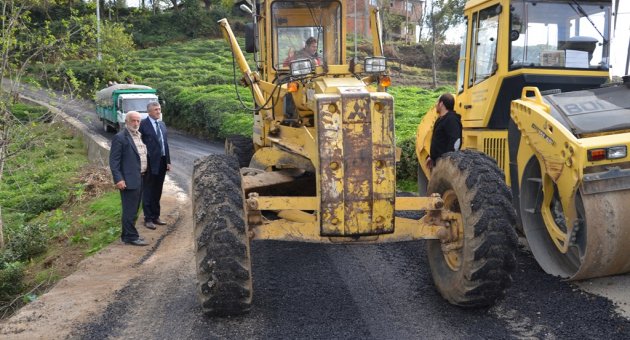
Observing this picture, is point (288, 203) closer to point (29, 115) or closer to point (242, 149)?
point (242, 149)

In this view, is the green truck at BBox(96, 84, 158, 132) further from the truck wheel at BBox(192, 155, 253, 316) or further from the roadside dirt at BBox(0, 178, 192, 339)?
the truck wheel at BBox(192, 155, 253, 316)

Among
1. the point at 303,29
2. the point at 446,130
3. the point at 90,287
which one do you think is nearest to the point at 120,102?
the point at 303,29

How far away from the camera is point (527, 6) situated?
7.93 m

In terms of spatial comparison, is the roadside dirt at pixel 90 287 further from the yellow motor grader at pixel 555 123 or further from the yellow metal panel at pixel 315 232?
the yellow motor grader at pixel 555 123

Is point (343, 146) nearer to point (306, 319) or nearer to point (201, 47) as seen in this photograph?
point (306, 319)

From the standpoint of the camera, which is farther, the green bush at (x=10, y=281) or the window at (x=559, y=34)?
the green bush at (x=10, y=281)

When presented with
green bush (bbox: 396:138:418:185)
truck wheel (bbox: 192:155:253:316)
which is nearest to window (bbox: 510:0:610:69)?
truck wheel (bbox: 192:155:253:316)

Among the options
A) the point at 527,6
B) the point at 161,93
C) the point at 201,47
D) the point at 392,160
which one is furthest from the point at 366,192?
the point at 201,47

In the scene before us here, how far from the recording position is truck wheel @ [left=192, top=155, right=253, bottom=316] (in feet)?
16.9

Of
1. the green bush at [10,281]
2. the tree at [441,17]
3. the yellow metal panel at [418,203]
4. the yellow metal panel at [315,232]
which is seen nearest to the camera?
the yellow metal panel at [315,232]

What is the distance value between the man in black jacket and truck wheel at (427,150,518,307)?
204 cm

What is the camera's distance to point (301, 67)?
5922mm

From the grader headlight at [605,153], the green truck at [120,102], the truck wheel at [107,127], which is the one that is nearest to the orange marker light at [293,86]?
the grader headlight at [605,153]

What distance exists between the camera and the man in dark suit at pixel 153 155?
9273mm
